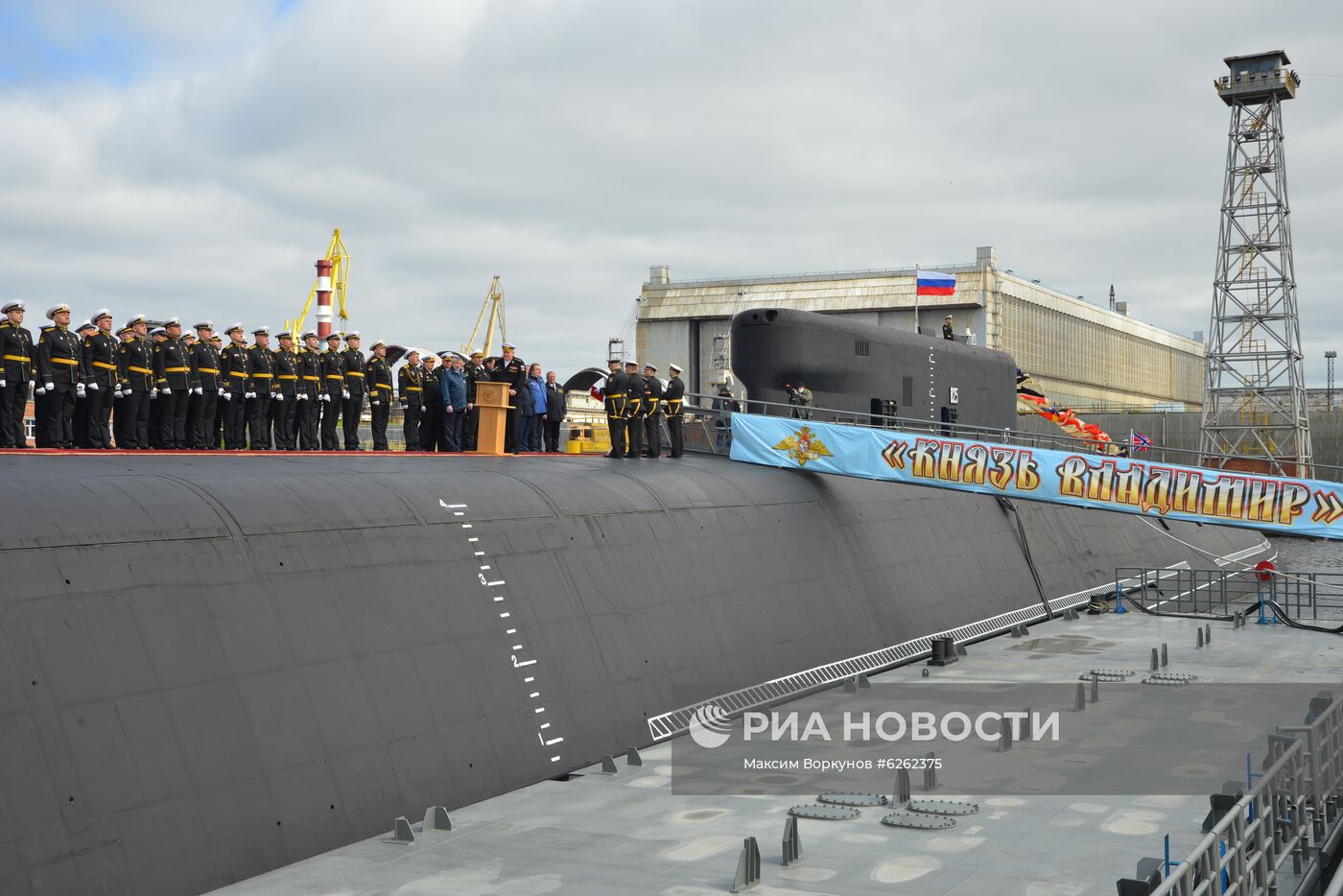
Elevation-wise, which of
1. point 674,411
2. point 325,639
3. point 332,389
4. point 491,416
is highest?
point 332,389

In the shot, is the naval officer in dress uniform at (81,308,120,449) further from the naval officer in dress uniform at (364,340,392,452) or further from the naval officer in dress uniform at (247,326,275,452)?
the naval officer in dress uniform at (364,340,392,452)

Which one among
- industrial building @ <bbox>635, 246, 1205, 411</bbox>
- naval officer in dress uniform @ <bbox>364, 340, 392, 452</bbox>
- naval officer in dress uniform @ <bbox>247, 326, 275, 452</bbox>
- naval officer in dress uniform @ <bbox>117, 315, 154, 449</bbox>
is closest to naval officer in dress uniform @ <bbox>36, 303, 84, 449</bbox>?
naval officer in dress uniform @ <bbox>117, 315, 154, 449</bbox>

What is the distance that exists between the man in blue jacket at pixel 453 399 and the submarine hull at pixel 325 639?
2964 millimetres

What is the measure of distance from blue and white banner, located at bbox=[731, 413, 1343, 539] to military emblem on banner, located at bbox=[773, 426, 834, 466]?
1cm

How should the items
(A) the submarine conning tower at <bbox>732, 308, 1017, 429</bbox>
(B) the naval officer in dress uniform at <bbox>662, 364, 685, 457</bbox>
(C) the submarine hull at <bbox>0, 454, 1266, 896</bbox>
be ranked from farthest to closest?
(A) the submarine conning tower at <bbox>732, 308, 1017, 429</bbox> → (B) the naval officer in dress uniform at <bbox>662, 364, 685, 457</bbox> → (C) the submarine hull at <bbox>0, 454, 1266, 896</bbox>

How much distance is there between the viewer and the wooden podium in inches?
711

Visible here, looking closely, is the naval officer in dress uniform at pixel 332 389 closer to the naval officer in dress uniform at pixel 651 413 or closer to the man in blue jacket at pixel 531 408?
the man in blue jacket at pixel 531 408

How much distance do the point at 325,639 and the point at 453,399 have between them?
942 centimetres

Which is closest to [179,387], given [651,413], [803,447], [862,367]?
[651,413]

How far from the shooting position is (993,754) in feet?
40.5

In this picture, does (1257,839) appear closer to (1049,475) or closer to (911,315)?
(1049,475)

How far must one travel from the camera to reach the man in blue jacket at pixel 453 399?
1892 centimetres

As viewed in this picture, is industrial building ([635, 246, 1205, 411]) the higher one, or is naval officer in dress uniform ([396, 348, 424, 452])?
industrial building ([635, 246, 1205, 411])

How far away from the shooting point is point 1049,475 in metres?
21.2
